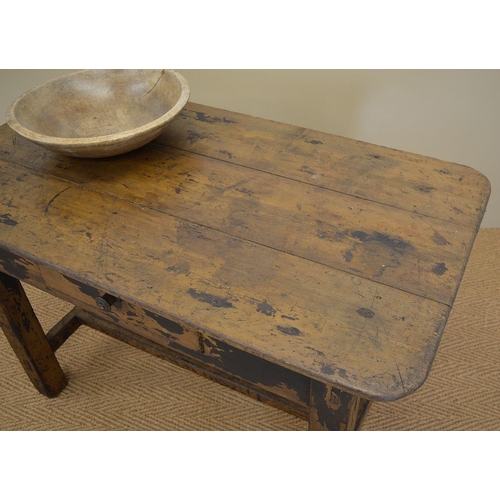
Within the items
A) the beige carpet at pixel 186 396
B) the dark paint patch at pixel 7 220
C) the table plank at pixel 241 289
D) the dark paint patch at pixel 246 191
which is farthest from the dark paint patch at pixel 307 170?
the beige carpet at pixel 186 396

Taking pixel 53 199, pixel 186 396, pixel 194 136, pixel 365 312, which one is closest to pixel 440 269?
pixel 365 312

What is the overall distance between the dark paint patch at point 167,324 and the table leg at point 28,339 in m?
0.50

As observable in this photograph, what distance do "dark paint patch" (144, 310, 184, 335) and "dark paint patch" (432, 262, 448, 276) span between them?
Answer: 0.52m

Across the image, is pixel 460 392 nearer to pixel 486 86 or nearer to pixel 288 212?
pixel 288 212

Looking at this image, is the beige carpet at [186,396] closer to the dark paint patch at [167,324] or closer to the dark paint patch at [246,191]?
the dark paint patch at [167,324]

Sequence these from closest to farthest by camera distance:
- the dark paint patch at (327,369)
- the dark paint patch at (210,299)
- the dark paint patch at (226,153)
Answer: the dark paint patch at (327,369) → the dark paint patch at (210,299) → the dark paint patch at (226,153)

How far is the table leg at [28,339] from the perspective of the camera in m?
1.35

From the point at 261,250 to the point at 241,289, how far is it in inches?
4.6

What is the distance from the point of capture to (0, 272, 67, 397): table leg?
1352mm

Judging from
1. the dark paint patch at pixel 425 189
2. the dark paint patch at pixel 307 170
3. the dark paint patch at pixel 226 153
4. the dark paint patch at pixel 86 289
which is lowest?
the dark paint patch at pixel 86 289

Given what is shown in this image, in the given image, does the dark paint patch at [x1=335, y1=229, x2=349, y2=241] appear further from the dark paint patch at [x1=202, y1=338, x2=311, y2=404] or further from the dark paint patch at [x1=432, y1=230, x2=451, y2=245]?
the dark paint patch at [x1=202, y1=338, x2=311, y2=404]

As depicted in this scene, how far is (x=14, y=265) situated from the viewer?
1.18m

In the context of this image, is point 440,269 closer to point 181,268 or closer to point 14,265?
point 181,268

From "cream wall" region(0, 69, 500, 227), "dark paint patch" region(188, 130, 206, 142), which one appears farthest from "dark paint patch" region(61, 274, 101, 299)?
"cream wall" region(0, 69, 500, 227)
